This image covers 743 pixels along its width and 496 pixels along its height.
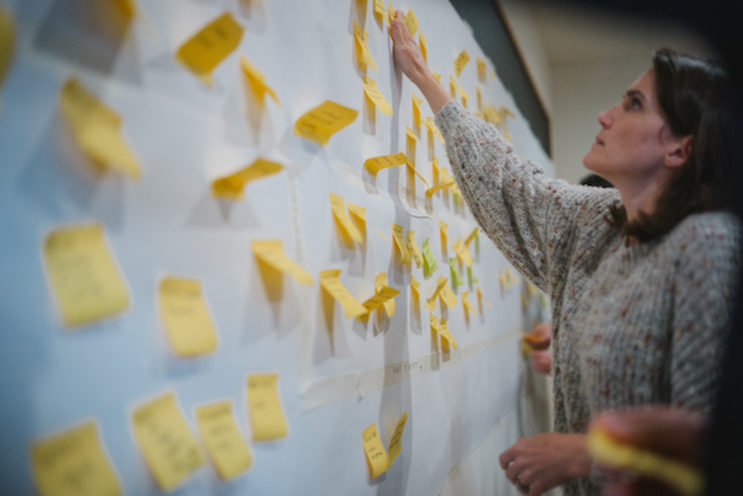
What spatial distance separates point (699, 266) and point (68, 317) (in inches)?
26.7

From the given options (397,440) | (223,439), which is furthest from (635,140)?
(223,439)

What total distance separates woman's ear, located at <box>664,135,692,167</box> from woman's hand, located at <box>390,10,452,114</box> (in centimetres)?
39

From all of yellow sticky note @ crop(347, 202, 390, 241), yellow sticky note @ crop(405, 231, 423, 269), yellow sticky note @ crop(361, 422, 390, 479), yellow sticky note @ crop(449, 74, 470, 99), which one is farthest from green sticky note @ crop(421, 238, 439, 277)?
yellow sticky note @ crop(449, 74, 470, 99)

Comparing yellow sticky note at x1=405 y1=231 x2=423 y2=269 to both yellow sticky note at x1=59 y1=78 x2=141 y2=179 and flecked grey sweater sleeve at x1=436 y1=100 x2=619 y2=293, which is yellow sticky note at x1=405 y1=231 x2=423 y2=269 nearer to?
flecked grey sweater sleeve at x1=436 y1=100 x2=619 y2=293

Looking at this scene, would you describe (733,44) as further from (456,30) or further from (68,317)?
(456,30)

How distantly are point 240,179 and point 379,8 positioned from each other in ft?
1.62

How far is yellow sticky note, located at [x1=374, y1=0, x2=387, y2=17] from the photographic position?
80 centimetres

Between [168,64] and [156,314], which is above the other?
[168,64]

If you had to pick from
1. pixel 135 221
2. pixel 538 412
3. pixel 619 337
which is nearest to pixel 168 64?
pixel 135 221

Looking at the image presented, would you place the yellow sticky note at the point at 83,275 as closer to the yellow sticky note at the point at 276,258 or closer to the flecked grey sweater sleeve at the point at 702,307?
the yellow sticky note at the point at 276,258

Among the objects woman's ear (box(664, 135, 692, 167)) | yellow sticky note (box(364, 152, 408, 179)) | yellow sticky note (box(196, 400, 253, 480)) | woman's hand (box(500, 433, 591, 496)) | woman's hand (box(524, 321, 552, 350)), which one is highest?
yellow sticky note (box(364, 152, 408, 179))

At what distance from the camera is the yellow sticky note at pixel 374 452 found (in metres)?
0.69

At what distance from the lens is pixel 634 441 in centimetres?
44

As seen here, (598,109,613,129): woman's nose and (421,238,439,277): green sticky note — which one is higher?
(598,109,613,129): woman's nose
